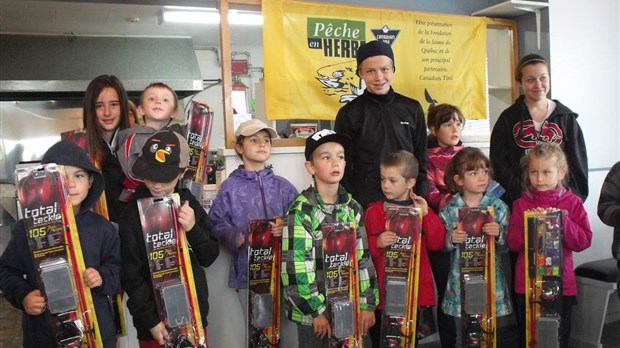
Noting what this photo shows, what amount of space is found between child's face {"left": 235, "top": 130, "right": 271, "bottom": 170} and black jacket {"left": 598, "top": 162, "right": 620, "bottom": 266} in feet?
5.30

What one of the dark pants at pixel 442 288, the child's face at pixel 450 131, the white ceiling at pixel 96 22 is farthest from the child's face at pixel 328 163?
the white ceiling at pixel 96 22

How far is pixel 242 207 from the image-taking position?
2578 millimetres

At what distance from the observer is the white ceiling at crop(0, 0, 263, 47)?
17.1ft

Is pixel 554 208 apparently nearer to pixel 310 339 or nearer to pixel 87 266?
pixel 310 339

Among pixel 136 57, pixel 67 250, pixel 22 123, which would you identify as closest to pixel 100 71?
pixel 136 57

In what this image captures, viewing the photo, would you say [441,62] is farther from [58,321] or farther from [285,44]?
[58,321]

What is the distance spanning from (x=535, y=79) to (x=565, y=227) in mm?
816

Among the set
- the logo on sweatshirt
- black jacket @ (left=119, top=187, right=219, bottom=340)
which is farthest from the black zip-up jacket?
black jacket @ (left=119, top=187, right=219, bottom=340)

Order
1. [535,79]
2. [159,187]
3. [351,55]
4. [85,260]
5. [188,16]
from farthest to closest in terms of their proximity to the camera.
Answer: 1. [188,16]
2. [351,55]
3. [535,79]
4. [159,187]
5. [85,260]

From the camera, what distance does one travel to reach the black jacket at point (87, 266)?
5.97ft

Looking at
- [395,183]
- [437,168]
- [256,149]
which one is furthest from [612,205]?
[256,149]

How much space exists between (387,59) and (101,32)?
4744 millimetres

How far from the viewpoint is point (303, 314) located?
221 cm

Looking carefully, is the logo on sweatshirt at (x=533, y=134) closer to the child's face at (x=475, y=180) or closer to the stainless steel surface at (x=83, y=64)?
the child's face at (x=475, y=180)
